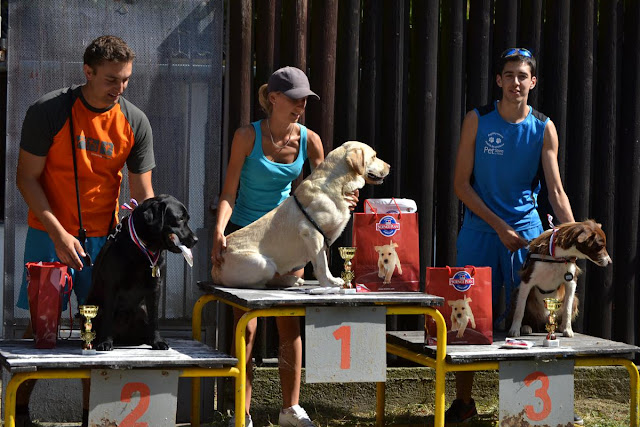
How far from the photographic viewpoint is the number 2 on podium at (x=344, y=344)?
4.56 metres

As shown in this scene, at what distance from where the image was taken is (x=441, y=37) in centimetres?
643

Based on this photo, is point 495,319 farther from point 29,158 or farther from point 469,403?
point 29,158

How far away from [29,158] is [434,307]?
7.27 ft

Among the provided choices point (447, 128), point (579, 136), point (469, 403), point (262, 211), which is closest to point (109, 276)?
point (262, 211)

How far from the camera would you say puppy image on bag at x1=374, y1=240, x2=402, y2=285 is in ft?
16.1

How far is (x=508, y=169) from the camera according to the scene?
5.39 meters

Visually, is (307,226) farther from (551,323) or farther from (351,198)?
(551,323)

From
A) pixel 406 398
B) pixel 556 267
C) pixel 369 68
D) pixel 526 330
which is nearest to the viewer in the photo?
pixel 556 267

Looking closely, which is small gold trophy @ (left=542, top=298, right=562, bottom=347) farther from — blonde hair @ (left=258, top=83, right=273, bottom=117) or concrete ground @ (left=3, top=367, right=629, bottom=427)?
blonde hair @ (left=258, top=83, right=273, bottom=117)

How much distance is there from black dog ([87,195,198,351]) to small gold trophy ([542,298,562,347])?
192 cm

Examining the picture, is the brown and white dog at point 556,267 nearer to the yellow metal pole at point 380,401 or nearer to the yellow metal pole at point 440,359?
the yellow metal pole at point 440,359

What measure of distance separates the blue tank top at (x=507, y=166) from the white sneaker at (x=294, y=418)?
1.52 metres

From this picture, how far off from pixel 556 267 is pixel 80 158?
2653 millimetres

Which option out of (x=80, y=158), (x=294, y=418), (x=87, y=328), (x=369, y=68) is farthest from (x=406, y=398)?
(x=80, y=158)
